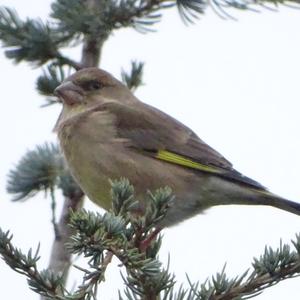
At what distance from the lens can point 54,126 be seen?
515 cm

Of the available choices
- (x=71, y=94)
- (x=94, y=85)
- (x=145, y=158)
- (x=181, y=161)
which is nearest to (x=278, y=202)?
(x=181, y=161)

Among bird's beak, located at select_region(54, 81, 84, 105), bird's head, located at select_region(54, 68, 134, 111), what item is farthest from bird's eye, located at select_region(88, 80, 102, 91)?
bird's beak, located at select_region(54, 81, 84, 105)

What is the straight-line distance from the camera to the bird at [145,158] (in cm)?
455

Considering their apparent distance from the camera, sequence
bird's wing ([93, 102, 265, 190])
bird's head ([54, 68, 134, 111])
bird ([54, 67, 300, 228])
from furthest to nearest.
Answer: bird's head ([54, 68, 134, 111]) < bird's wing ([93, 102, 265, 190]) < bird ([54, 67, 300, 228])

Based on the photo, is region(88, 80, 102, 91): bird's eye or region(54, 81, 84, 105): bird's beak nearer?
region(54, 81, 84, 105): bird's beak

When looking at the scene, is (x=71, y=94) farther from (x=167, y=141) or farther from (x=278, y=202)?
(x=278, y=202)

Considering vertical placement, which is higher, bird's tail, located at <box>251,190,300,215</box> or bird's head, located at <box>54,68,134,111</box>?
bird's head, located at <box>54,68,134,111</box>

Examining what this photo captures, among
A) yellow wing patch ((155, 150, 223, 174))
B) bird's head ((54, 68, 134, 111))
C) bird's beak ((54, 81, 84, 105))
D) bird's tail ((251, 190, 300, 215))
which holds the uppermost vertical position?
bird's head ((54, 68, 134, 111))

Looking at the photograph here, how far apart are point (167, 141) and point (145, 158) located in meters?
0.22

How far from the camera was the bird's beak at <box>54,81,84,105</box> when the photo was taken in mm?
4684

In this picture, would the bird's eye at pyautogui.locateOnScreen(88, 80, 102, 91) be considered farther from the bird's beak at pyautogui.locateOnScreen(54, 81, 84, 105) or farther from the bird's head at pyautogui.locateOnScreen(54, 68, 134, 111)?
the bird's beak at pyautogui.locateOnScreen(54, 81, 84, 105)

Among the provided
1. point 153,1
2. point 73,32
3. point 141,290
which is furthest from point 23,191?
point 141,290

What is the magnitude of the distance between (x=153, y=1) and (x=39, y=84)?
709mm

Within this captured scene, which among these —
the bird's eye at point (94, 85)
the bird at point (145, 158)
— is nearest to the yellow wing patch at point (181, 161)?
the bird at point (145, 158)
